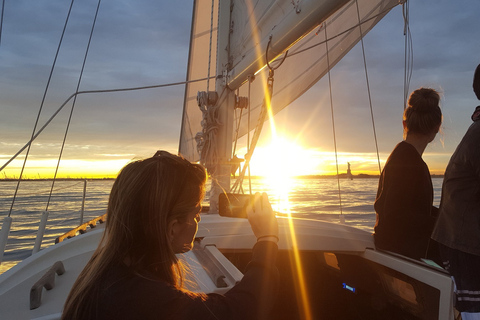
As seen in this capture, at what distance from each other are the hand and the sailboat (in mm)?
366

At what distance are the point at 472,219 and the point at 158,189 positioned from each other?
3.92 feet

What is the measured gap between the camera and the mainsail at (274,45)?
2.43 m

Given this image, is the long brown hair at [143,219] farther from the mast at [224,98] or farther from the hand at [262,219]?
the mast at [224,98]

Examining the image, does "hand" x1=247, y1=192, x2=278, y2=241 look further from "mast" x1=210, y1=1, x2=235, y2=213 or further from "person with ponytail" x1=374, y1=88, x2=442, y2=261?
"mast" x1=210, y1=1, x2=235, y2=213

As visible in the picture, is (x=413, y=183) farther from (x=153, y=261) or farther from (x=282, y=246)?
(x=153, y=261)

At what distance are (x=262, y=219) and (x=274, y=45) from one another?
5.39ft

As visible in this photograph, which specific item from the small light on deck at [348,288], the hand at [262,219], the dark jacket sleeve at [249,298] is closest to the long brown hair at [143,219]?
the dark jacket sleeve at [249,298]

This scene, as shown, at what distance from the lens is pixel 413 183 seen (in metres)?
1.75

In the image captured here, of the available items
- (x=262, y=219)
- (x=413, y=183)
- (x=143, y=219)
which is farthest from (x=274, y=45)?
(x=143, y=219)

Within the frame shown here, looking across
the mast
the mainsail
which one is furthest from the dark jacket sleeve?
the mast

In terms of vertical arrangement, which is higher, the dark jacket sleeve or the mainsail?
the mainsail

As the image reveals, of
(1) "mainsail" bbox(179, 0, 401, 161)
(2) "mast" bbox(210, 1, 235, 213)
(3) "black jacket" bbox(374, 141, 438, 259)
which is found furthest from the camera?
(2) "mast" bbox(210, 1, 235, 213)

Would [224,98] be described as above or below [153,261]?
above

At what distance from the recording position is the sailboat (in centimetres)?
158
